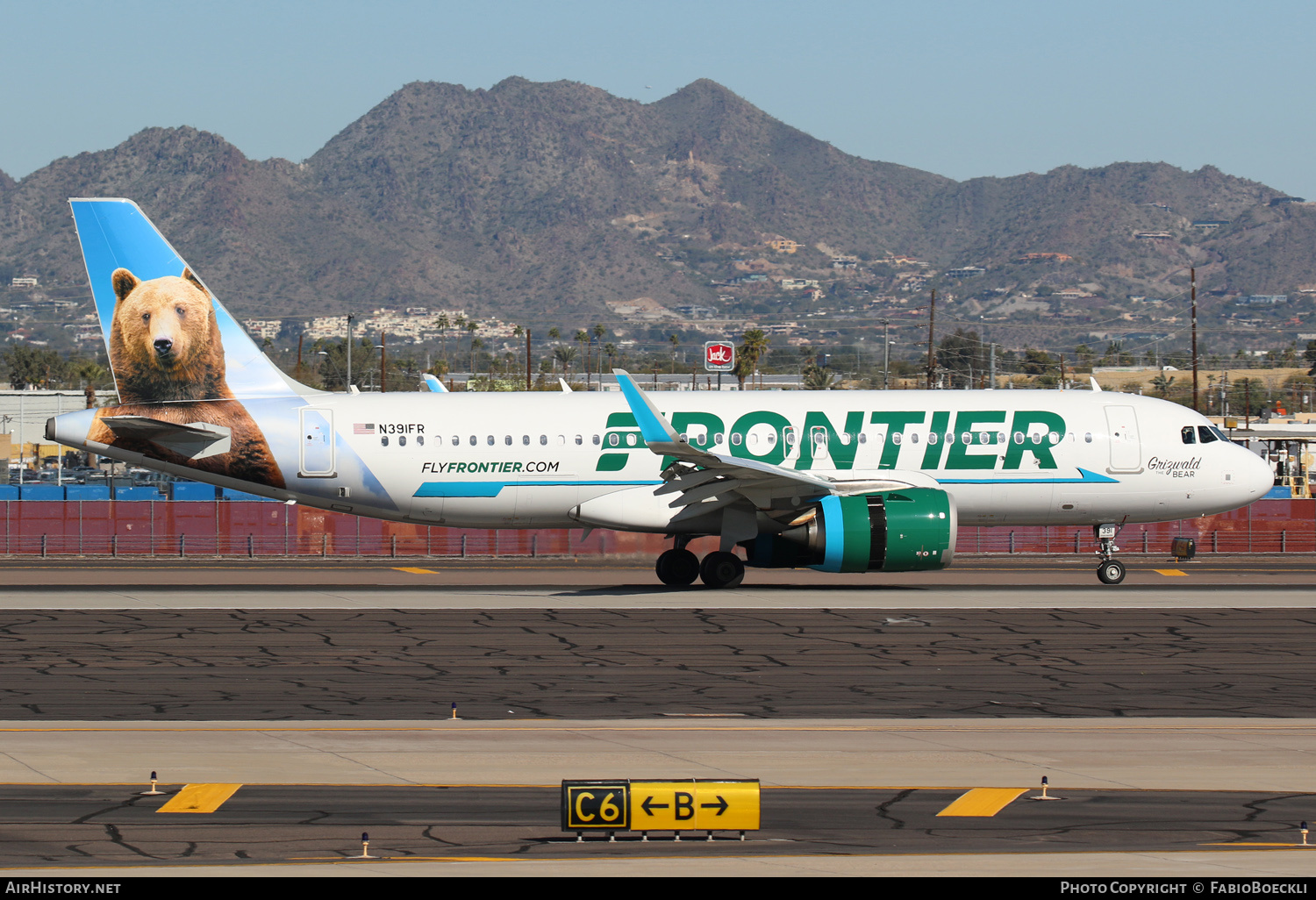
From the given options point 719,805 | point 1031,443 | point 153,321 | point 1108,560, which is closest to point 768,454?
point 1031,443

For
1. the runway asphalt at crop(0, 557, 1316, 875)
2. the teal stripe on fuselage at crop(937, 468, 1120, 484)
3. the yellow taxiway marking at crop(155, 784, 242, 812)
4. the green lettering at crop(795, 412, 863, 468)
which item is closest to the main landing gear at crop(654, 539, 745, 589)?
the runway asphalt at crop(0, 557, 1316, 875)

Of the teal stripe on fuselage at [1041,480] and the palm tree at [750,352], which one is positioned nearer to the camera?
the teal stripe on fuselage at [1041,480]

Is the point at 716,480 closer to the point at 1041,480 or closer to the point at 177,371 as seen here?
the point at 1041,480

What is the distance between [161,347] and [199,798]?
20929mm

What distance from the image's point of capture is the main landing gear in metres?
31.6

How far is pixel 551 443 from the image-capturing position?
32531mm

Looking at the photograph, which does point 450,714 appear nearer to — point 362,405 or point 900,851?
point 900,851

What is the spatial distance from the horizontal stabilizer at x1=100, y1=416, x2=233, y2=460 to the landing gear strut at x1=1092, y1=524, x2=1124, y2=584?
20.9 meters

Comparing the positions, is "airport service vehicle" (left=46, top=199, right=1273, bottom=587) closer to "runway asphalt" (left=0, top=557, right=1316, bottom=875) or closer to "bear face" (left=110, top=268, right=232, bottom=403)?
"bear face" (left=110, top=268, right=232, bottom=403)

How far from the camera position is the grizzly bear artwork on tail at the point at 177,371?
3212 centimetres

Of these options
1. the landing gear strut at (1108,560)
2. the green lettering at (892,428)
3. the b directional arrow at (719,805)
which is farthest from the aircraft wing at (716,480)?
the b directional arrow at (719,805)

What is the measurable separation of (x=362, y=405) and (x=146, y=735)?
17.1 metres

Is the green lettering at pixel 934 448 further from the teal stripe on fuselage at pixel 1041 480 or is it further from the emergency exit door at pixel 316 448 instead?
the emergency exit door at pixel 316 448

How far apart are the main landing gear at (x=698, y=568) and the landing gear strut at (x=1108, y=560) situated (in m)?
8.69
